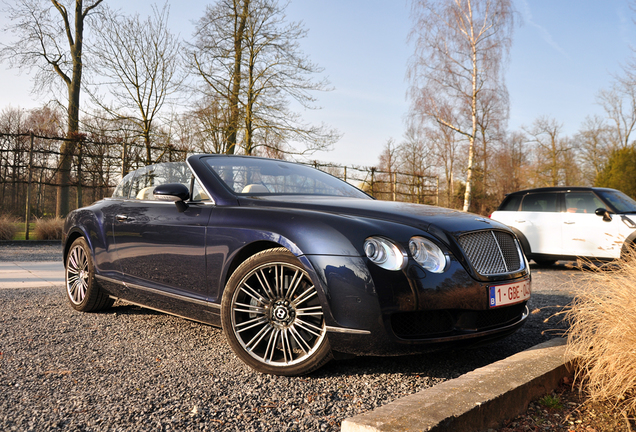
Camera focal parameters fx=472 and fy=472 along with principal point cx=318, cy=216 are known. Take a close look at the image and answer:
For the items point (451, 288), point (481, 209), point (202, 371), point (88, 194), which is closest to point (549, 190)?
point (451, 288)

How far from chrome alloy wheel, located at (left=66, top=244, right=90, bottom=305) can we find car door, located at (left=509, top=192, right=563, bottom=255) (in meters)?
7.81

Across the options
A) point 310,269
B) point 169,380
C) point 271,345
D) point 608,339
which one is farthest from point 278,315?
point 608,339

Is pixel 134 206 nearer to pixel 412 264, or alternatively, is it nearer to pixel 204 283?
pixel 204 283

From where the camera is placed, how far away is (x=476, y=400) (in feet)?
6.39

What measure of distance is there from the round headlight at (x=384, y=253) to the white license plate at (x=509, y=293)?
642 millimetres

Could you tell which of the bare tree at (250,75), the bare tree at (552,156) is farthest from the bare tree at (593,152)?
the bare tree at (250,75)

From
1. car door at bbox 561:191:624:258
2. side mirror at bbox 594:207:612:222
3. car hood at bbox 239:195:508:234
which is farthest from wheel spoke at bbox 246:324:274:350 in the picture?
side mirror at bbox 594:207:612:222

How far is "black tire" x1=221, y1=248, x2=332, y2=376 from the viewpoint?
8.85 ft

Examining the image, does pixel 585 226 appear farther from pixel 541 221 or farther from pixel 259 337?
pixel 259 337

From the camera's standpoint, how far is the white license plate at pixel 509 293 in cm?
275

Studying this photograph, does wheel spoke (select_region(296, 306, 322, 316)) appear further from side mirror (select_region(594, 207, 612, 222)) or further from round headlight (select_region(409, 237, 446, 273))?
side mirror (select_region(594, 207, 612, 222))

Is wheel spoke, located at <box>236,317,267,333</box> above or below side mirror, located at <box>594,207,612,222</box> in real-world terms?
below

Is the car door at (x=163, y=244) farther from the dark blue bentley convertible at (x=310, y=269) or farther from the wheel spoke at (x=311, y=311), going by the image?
the wheel spoke at (x=311, y=311)

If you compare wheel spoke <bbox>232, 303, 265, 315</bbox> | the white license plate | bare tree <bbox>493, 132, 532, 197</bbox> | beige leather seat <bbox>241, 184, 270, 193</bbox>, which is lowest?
wheel spoke <bbox>232, 303, 265, 315</bbox>
